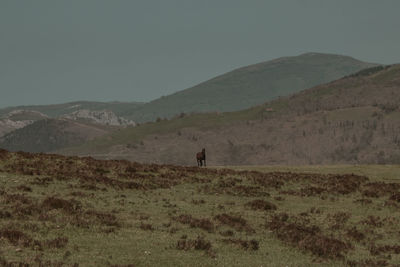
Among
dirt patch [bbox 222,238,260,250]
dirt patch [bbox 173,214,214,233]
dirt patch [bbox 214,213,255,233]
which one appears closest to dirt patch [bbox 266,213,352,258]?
dirt patch [bbox 214,213,255,233]

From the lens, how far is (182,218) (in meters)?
26.7

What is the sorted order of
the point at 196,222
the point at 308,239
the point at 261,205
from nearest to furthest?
1. the point at 308,239
2. the point at 196,222
3. the point at 261,205

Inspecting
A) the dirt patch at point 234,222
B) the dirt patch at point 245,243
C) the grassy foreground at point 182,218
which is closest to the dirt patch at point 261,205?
the grassy foreground at point 182,218

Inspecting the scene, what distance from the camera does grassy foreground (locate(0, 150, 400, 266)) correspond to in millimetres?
19781

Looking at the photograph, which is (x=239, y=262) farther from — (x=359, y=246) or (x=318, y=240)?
(x=359, y=246)

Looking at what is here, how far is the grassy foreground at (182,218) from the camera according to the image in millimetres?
19781

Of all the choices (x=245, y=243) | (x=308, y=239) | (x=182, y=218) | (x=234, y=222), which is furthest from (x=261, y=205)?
(x=245, y=243)

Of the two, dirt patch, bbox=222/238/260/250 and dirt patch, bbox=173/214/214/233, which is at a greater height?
dirt patch, bbox=173/214/214/233

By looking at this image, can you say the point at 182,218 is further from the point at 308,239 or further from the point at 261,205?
the point at 261,205

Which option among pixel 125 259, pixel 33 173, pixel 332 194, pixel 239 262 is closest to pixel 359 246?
pixel 239 262

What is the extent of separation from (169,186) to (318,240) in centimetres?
1700

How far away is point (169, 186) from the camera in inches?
1519

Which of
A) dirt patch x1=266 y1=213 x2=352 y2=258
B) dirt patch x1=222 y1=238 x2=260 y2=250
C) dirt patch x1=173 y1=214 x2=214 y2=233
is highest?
dirt patch x1=173 y1=214 x2=214 y2=233

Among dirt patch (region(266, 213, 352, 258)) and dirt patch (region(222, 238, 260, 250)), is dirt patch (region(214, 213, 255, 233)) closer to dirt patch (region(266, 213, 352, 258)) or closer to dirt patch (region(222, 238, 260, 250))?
dirt patch (region(266, 213, 352, 258))
